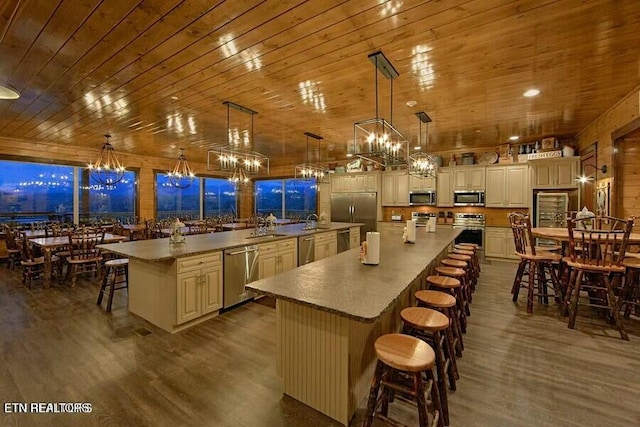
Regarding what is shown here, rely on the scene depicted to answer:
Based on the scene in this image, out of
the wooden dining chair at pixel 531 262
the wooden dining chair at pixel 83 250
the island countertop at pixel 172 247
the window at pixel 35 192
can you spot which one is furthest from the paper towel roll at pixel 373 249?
the window at pixel 35 192

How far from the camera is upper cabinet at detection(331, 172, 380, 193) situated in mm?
8094

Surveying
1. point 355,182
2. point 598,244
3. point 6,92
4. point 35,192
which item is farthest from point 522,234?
point 35,192

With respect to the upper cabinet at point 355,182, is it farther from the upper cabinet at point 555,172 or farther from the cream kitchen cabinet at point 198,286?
the cream kitchen cabinet at point 198,286

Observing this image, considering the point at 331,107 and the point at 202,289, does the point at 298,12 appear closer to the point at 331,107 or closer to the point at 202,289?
the point at 331,107

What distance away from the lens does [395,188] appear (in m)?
7.93

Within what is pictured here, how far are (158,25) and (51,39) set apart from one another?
1025mm

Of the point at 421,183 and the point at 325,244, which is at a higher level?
the point at 421,183

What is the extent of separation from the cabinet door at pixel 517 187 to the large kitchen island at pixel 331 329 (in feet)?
18.1

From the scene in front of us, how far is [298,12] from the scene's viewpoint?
82.9 inches

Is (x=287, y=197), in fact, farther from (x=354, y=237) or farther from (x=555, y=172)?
(x=555, y=172)

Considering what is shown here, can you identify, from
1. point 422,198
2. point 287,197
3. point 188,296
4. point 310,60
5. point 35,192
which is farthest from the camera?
point 287,197

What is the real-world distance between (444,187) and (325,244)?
11.8 ft

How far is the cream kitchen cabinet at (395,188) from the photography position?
25.5 feet

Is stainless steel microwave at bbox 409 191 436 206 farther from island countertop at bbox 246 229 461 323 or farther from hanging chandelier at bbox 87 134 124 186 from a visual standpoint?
hanging chandelier at bbox 87 134 124 186
